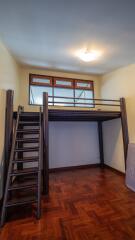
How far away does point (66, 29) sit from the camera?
2402mm

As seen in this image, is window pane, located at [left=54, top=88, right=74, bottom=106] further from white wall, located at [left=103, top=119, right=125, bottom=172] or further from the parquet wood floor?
the parquet wood floor

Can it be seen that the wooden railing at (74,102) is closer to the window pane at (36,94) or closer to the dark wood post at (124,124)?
the dark wood post at (124,124)

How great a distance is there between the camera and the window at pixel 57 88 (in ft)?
14.2

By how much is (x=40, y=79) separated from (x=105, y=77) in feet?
7.38

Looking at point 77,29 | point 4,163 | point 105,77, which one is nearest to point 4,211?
point 4,163

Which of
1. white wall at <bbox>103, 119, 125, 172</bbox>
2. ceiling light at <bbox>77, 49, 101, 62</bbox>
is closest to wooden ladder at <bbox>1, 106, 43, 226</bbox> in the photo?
ceiling light at <bbox>77, 49, 101, 62</bbox>

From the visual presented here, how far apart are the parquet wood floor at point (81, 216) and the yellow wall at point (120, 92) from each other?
104 cm

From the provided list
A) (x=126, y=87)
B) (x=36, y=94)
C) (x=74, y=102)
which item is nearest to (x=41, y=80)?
(x=36, y=94)

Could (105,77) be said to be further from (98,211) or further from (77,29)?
(98,211)

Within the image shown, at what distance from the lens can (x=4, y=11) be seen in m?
2.00

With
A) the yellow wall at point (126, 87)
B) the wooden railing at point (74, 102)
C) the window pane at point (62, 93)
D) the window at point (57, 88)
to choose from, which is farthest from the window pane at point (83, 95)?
the yellow wall at point (126, 87)

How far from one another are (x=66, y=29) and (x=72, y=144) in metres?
3.28

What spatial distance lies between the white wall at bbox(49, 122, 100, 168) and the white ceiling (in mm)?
2124

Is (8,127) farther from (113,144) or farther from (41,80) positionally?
(113,144)
